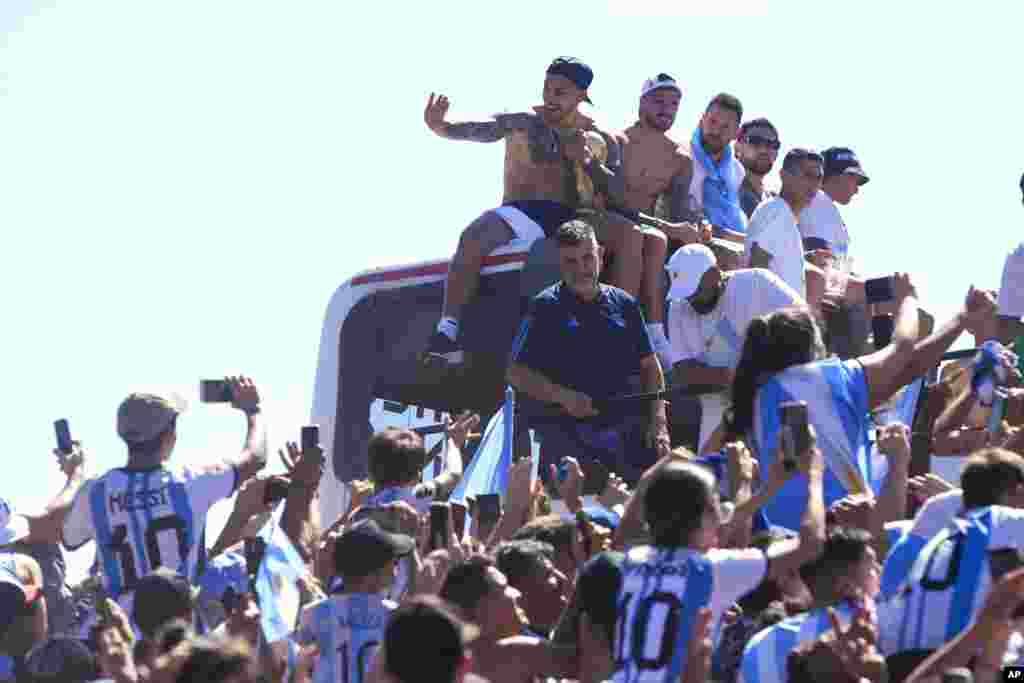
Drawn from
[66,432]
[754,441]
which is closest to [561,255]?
[66,432]

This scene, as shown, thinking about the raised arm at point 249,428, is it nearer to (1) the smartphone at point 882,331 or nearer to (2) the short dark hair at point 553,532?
(2) the short dark hair at point 553,532

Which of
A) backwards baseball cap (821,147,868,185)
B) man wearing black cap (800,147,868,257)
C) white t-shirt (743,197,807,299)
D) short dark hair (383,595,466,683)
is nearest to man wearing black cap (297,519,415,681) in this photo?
short dark hair (383,595,466,683)

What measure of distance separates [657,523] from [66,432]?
16.1 ft

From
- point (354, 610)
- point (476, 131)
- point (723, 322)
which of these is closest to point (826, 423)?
point (354, 610)

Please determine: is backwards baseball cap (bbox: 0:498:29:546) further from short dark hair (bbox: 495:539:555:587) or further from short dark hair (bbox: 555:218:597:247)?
short dark hair (bbox: 495:539:555:587)

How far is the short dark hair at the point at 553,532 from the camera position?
24.8 ft

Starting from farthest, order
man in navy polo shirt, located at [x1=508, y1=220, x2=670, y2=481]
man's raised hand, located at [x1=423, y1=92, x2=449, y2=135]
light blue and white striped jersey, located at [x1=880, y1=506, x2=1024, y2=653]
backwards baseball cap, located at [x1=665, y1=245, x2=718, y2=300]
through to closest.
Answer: man's raised hand, located at [x1=423, y1=92, x2=449, y2=135] → man in navy polo shirt, located at [x1=508, y1=220, x2=670, y2=481] → backwards baseball cap, located at [x1=665, y1=245, x2=718, y2=300] → light blue and white striped jersey, located at [x1=880, y1=506, x2=1024, y2=653]

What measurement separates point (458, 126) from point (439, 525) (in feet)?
15.4

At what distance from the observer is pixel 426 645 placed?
5.32 meters

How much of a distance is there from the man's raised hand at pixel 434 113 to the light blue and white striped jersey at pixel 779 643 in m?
5.84

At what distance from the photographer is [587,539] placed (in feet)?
25.1

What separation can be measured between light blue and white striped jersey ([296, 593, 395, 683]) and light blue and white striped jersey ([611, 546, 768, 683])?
3.25ft

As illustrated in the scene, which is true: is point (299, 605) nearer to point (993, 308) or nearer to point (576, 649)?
point (576, 649)

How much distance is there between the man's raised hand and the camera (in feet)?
38.4
